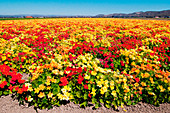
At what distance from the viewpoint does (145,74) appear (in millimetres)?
3793

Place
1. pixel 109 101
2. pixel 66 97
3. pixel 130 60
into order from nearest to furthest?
pixel 66 97 < pixel 109 101 < pixel 130 60

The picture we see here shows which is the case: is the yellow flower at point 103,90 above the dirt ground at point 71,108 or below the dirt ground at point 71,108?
above

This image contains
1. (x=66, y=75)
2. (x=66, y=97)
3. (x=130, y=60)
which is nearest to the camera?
(x=66, y=97)

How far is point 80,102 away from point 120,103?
123cm

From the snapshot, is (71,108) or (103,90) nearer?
(103,90)

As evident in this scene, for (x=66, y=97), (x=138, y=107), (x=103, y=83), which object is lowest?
(x=138, y=107)

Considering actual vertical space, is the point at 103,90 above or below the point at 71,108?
above

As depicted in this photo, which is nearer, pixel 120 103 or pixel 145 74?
pixel 120 103

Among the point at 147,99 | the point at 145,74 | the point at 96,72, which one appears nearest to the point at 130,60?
the point at 145,74

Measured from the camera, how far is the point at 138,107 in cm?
356

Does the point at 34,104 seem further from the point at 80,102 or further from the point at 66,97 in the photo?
the point at 80,102

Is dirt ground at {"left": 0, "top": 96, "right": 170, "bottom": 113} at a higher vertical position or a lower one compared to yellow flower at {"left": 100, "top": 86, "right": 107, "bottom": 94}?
lower

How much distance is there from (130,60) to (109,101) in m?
2.43

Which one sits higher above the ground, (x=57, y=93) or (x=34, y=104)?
(x=57, y=93)
